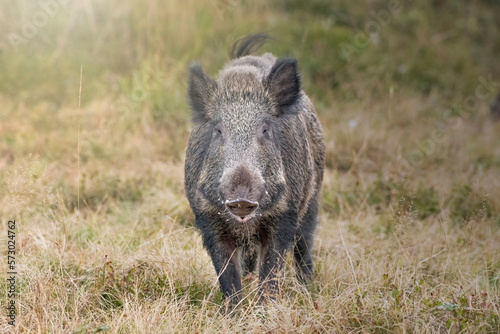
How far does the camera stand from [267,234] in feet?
13.3

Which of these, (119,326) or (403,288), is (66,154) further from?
(403,288)

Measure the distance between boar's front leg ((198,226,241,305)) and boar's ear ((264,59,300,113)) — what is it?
0.92 m

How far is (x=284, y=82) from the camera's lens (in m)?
4.11

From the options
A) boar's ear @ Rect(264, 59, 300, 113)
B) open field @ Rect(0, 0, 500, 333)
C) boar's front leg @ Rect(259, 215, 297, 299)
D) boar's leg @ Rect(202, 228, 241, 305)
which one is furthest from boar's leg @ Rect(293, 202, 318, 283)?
boar's ear @ Rect(264, 59, 300, 113)

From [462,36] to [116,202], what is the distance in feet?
29.2

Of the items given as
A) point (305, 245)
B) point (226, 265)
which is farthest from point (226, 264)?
point (305, 245)

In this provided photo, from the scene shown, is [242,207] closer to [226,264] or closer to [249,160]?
[249,160]

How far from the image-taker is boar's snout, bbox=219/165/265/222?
11.0 feet

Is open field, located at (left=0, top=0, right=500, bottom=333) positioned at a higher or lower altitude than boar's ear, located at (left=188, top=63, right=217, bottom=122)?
lower

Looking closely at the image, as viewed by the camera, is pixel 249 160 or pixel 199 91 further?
pixel 199 91

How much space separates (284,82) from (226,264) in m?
1.20

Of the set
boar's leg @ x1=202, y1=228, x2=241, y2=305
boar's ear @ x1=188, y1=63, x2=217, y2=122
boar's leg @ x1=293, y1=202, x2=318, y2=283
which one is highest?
boar's ear @ x1=188, y1=63, x2=217, y2=122

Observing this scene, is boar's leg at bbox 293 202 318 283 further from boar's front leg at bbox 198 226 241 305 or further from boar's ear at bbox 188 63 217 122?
boar's ear at bbox 188 63 217 122

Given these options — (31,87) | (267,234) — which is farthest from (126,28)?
(267,234)
